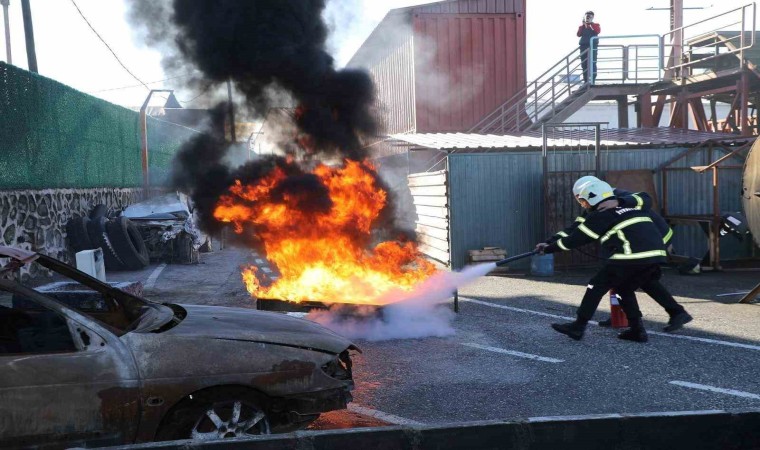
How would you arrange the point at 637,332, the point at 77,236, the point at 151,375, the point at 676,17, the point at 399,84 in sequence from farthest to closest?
the point at 676,17 → the point at 399,84 → the point at 77,236 → the point at 637,332 → the point at 151,375

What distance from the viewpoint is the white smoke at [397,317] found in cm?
736

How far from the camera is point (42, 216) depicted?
12469 mm

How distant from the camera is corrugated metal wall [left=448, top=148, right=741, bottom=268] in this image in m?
13.0

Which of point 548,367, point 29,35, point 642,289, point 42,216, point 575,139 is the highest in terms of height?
point 29,35

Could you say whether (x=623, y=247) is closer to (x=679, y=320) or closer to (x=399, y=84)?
(x=679, y=320)

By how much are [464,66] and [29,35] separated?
1208cm

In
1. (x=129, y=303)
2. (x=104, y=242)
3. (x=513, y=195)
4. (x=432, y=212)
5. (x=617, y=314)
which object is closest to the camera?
(x=129, y=303)

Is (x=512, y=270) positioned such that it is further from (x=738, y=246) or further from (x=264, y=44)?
(x=264, y=44)

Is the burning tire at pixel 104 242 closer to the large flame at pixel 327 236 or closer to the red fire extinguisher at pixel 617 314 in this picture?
the large flame at pixel 327 236

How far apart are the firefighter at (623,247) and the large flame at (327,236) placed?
2.36 metres

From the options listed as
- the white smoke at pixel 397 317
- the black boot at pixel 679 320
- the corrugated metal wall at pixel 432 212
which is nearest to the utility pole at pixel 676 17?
the corrugated metal wall at pixel 432 212

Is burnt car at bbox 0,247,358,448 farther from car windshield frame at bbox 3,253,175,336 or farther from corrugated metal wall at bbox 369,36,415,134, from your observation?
corrugated metal wall at bbox 369,36,415,134

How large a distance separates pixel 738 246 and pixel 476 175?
6.06m

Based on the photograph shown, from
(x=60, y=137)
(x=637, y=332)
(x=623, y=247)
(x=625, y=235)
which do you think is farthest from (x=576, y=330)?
(x=60, y=137)
